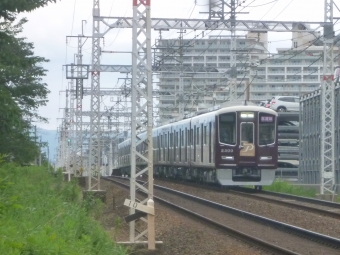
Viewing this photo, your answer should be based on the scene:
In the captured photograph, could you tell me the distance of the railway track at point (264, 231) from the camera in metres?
12.8

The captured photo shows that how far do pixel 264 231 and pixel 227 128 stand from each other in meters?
12.3

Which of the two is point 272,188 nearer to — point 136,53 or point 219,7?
point 219,7

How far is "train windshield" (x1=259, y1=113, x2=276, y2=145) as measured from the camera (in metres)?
27.5

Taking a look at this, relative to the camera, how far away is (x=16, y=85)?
78.3 feet

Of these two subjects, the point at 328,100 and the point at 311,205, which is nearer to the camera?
the point at 311,205

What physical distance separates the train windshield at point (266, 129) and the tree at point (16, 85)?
7.49 meters

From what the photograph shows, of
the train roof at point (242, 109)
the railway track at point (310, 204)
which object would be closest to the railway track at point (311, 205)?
the railway track at point (310, 204)

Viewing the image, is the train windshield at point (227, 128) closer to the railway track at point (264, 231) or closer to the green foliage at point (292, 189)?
the green foliage at point (292, 189)

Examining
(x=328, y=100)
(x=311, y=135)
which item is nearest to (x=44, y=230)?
(x=328, y=100)

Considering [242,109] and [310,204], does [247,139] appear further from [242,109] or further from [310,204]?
[310,204]

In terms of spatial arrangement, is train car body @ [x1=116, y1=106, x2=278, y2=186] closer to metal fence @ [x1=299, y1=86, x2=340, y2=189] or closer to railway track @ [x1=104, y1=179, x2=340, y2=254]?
metal fence @ [x1=299, y1=86, x2=340, y2=189]

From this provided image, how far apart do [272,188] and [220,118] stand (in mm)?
6299

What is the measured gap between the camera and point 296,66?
110250 millimetres

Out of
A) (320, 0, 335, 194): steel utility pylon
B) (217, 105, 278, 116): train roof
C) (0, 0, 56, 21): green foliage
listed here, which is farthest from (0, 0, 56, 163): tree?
(320, 0, 335, 194): steel utility pylon
